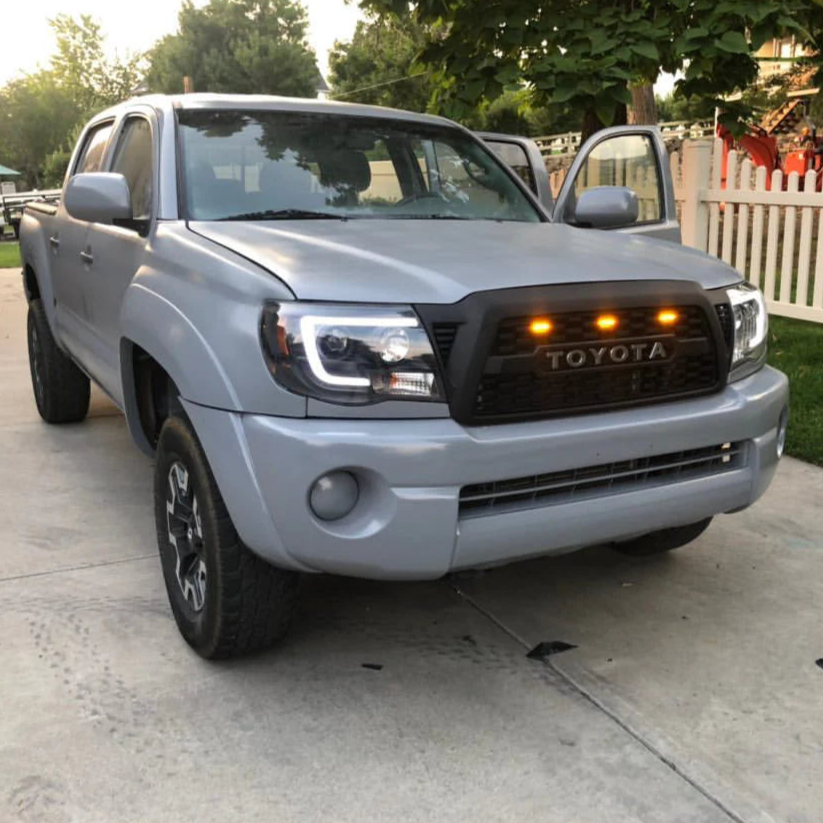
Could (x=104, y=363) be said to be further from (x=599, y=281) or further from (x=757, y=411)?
(x=757, y=411)

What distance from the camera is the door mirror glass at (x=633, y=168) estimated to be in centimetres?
517

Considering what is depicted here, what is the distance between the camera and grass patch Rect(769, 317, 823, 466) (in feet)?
17.0

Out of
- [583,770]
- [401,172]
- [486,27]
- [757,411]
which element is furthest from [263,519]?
[486,27]

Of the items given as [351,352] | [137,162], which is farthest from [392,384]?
[137,162]

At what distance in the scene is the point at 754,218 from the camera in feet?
25.3

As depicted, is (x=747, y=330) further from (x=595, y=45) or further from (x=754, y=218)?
(x=754, y=218)

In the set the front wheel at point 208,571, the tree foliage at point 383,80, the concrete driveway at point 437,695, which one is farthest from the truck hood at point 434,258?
the tree foliage at point 383,80

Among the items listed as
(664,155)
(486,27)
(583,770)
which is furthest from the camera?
(486,27)

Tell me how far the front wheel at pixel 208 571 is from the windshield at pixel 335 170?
3.15 ft

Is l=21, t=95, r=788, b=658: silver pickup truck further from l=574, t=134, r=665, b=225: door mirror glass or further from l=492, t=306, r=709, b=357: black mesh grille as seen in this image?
l=574, t=134, r=665, b=225: door mirror glass

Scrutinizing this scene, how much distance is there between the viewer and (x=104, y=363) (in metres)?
4.09

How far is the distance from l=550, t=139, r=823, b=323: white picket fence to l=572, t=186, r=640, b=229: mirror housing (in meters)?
3.17

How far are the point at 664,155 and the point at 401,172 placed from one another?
163cm

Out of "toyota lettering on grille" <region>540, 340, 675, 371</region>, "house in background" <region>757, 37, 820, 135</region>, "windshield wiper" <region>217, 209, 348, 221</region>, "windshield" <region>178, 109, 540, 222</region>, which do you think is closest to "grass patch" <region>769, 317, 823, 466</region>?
"windshield" <region>178, 109, 540, 222</region>
